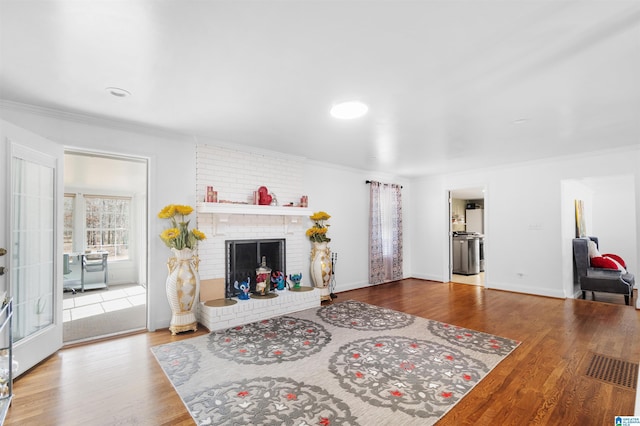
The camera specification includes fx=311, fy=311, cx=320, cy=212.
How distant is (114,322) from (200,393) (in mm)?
2567

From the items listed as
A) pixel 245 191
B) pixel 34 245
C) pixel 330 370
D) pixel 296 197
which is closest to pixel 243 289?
pixel 245 191

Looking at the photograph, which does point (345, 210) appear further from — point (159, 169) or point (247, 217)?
point (159, 169)

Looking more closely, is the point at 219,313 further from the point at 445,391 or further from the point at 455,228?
the point at 455,228

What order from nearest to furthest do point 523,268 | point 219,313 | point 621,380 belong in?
1. point 621,380
2. point 219,313
3. point 523,268

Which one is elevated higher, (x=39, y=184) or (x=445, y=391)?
(x=39, y=184)

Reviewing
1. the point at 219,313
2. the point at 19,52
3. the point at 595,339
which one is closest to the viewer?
the point at 19,52

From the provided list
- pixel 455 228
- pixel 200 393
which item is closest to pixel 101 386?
pixel 200 393

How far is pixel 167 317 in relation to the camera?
395 centimetres

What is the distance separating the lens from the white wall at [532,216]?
5121mm

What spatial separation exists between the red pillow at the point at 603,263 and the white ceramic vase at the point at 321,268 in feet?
15.1

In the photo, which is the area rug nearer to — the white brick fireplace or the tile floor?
the white brick fireplace

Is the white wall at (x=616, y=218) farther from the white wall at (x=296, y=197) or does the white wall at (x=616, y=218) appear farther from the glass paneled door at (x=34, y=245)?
the glass paneled door at (x=34, y=245)

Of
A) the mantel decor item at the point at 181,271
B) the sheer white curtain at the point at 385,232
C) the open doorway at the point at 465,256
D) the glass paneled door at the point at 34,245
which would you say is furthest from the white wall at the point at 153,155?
the open doorway at the point at 465,256

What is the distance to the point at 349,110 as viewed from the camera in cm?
310
